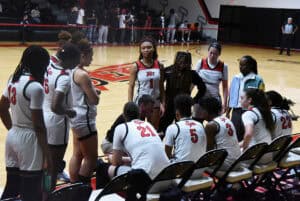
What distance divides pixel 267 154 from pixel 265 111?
A: 1.41 feet

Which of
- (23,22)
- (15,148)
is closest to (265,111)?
(15,148)

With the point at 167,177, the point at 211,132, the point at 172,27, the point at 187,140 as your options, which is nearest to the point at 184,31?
the point at 172,27

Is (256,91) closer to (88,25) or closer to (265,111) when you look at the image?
(265,111)

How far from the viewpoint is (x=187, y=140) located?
392 centimetres

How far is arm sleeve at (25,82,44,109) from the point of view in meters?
3.10

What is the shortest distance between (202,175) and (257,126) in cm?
89

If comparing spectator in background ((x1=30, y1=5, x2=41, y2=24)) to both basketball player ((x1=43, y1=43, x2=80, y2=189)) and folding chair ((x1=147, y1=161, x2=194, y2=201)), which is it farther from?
folding chair ((x1=147, y1=161, x2=194, y2=201))

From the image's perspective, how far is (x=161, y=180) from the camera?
3.56 m

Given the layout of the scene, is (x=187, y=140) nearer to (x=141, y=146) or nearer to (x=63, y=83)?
(x=141, y=146)

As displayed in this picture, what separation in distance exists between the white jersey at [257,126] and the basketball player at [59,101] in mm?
1712

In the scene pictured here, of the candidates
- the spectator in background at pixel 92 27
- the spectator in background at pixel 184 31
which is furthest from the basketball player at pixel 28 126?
the spectator in background at pixel 184 31

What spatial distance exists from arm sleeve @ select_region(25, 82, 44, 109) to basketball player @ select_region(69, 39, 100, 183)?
1013 millimetres

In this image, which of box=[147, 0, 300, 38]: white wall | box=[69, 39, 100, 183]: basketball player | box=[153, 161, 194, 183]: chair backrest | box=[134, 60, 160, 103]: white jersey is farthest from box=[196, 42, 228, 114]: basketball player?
box=[147, 0, 300, 38]: white wall

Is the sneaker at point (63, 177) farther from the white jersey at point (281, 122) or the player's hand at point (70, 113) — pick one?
the white jersey at point (281, 122)
